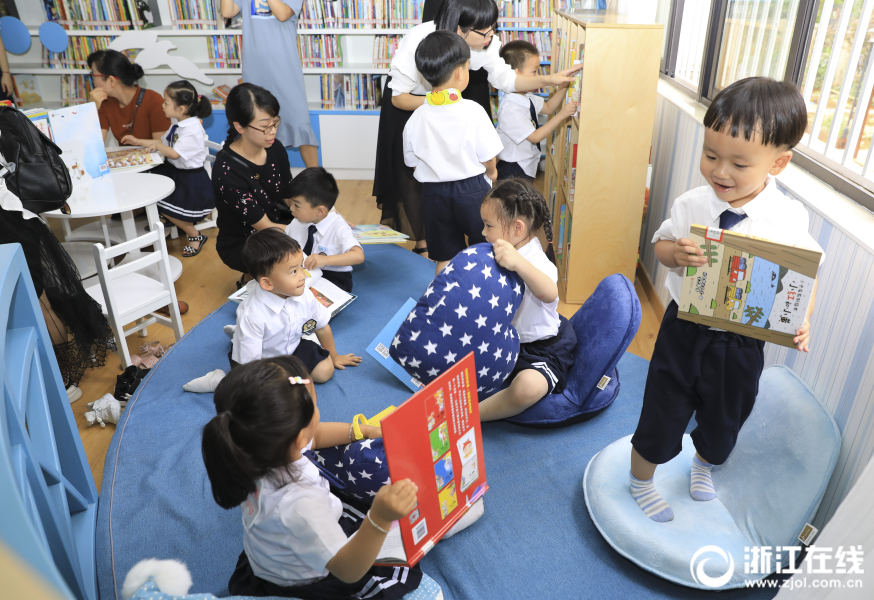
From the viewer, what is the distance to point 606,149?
257cm

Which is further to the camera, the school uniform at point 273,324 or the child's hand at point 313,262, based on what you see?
the child's hand at point 313,262

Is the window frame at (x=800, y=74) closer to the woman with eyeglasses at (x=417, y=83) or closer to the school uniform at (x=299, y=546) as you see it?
the woman with eyeglasses at (x=417, y=83)

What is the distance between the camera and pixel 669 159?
2674 mm

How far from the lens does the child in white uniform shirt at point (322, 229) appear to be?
2.44 m

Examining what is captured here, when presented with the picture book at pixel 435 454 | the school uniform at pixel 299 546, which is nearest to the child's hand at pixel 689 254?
the picture book at pixel 435 454

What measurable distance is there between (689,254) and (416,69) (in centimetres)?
186

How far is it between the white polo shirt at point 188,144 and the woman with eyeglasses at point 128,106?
1.20 ft

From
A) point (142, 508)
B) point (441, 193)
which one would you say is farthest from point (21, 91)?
point (142, 508)

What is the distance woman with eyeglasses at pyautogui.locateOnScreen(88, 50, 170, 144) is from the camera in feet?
11.9

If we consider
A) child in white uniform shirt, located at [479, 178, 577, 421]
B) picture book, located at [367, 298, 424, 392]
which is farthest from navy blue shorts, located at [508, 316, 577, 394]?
picture book, located at [367, 298, 424, 392]

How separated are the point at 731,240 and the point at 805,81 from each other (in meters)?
1.11

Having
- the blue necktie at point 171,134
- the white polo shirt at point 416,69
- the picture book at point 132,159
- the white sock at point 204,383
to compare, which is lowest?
the white sock at point 204,383

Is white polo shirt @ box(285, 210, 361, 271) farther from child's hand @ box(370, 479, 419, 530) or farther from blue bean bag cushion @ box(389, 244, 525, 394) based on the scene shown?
child's hand @ box(370, 479, 419, 530)

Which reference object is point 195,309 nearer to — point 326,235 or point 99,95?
point 326,235
